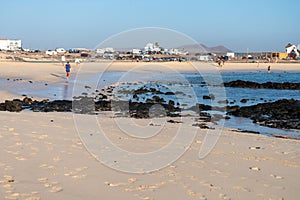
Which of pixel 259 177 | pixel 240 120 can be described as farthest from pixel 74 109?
pixel 259 177

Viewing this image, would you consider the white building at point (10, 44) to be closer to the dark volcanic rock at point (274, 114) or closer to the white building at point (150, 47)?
the white building at point (150, 47)

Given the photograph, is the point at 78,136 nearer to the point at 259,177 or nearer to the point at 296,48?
the point at 259,177

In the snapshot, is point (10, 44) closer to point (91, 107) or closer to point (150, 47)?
point (150, 47)

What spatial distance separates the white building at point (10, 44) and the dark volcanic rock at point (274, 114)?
129m

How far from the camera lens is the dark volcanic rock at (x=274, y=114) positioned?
12803 millimetres

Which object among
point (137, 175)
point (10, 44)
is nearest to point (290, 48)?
point (10, 44)

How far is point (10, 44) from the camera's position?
141 metres

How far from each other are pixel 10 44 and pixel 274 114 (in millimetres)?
139584

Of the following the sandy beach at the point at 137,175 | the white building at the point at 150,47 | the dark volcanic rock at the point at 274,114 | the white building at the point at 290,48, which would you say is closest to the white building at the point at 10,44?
the white building at the point at 150,47

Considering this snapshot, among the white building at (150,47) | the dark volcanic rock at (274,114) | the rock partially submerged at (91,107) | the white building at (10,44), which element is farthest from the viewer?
the white building at (10,44)

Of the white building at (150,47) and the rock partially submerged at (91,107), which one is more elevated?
the white building at (150,47)

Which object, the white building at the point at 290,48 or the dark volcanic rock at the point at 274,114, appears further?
the white building at the point at 290,48

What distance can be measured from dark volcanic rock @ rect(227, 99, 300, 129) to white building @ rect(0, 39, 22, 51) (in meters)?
129

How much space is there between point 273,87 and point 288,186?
2973 centimetres
